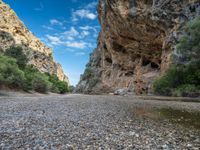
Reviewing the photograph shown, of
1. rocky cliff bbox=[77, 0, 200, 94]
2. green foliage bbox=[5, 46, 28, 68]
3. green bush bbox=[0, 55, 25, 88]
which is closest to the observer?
green bush bbox=[0, 55, 25, 88]

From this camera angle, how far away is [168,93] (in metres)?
44.6

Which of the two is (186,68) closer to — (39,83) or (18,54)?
(39,83)

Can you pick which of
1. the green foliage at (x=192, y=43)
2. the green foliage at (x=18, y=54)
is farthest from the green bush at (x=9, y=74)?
the green foliage at (x=192, y=43)

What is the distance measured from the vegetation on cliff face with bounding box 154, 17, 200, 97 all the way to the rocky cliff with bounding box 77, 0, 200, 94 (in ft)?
37.8

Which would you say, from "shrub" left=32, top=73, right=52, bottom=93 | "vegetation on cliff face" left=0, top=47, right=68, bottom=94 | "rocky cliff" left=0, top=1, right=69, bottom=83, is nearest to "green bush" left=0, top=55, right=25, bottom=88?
"vegetation on cliff face" left=0, top=47, right=68, bottom=94

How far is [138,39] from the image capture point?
68188mm

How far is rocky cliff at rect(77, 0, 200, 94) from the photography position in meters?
52.8

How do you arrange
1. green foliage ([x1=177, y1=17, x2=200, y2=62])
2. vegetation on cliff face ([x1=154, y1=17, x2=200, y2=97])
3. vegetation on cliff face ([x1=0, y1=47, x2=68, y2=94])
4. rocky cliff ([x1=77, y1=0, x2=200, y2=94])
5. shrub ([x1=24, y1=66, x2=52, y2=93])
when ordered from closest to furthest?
1. green foliage ([x1=177, y1=17, x2=200, y2=62])
2. vegetation on cliff face ([x1=154, y1=17, x2=200, y2=97])
3. vegetation on cliff face ([x1=0, y1=47, x2=68, y2=94])
4. shrub ([x1=24, y1=66, x2=52, y2=93])
5. rocky cliff ([x1=77, y1=0, x2=200, y2=94])

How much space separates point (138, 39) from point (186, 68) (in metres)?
32.9

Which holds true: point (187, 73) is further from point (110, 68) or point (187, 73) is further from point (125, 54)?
point (110, 68)

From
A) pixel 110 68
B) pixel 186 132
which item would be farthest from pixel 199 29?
pixel 110 68

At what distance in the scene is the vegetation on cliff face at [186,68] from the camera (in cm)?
3256

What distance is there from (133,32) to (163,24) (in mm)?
12125

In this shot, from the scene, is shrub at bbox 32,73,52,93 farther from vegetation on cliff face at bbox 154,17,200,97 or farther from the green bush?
vegetation on cliff face at bbox 154,17,200,97
